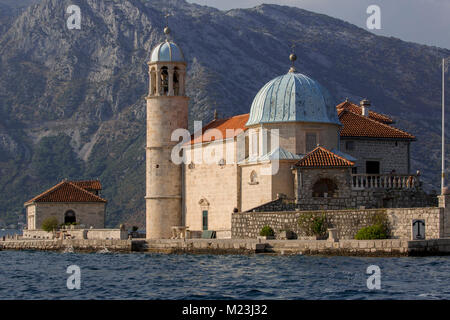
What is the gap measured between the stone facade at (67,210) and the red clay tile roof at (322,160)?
2515 centimetres

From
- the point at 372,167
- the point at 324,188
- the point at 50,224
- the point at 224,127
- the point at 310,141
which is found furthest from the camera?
the point at 50,224

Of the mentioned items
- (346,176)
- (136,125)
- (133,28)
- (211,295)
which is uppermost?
(133,28)

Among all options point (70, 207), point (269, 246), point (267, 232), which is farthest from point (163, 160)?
point (269, 246)

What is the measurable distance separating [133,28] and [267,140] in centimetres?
14260

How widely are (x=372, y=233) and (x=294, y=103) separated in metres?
14.6

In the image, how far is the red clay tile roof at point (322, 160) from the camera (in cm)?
5156

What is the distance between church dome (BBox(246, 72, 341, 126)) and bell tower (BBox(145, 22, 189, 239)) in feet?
27.5

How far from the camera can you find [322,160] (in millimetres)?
52094

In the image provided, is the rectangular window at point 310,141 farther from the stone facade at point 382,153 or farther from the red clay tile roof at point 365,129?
the stone facade at point 382,153

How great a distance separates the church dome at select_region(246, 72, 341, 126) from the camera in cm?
5550

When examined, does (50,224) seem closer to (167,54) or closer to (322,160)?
(167,54)
